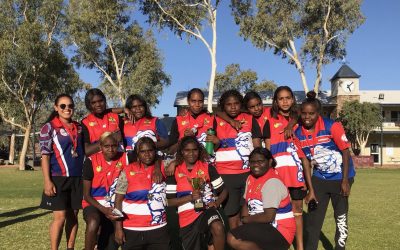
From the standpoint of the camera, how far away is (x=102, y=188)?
502 centimetres

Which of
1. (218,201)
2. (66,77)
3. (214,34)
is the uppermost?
(214,34)

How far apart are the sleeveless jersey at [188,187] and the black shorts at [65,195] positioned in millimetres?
1510

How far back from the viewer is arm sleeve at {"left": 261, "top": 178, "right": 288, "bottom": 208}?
15.0 ft

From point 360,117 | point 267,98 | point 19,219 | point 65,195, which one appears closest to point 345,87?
point 360,117

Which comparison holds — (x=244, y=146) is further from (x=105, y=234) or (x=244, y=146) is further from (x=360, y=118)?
(x=360, y=118)

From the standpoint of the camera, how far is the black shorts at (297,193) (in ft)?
17.9

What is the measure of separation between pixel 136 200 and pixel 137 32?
1307 inches

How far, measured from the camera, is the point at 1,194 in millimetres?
14812

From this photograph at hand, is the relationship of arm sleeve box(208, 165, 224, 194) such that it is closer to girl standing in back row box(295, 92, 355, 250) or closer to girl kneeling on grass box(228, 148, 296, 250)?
girl kneeling on grass box(228, 148, 296, 250)

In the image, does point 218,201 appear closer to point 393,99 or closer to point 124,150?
point 124,150

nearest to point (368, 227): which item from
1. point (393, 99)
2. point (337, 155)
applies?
point (337, 155)

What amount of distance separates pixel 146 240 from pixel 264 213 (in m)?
1.32

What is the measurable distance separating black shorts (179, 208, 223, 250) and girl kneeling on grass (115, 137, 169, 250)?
0.25 m

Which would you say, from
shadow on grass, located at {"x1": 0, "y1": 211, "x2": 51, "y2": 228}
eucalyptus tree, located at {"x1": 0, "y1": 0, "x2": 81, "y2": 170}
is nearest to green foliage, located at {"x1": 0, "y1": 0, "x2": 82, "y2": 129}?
eucalyptus tree, located at {"x1": 0, "y1": 0, "x2": 81, "y2": 170}
